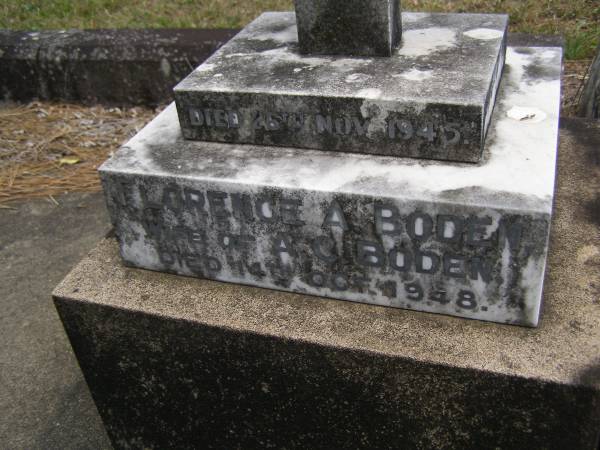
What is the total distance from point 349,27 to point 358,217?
0.57m

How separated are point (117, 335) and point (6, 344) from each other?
3.03ft

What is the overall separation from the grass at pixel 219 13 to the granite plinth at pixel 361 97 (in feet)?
6.28

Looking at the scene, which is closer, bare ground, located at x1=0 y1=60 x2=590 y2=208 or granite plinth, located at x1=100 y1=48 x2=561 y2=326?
granite plinth, located at x1=100 y1=48 x2=561 y2=326

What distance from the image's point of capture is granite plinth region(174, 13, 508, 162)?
1.64 meters

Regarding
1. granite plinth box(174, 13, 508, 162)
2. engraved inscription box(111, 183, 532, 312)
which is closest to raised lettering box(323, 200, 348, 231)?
engraved inscription box(111, 183, 532, 312)

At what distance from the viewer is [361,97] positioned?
1.66 m

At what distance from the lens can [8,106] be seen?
13.4 ft

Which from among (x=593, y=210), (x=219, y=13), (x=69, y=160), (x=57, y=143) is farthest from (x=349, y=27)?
(x=219, y=13)

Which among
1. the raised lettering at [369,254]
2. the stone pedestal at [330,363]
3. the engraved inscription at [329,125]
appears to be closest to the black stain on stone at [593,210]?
the stone pedestal at [330,363]

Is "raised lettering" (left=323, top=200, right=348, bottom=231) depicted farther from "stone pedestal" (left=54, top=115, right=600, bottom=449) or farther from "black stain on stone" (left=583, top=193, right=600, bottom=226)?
"black stain on stone" (left=583, top=193, right=600, bottom=226)

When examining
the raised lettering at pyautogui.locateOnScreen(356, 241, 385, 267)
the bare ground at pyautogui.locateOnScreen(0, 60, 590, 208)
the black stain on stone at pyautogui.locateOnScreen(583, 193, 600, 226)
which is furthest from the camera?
the bare ground at pyautogui.locateOnScreen(0, 60, 590, 208)

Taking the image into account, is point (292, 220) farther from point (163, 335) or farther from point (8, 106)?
point (8, 106)

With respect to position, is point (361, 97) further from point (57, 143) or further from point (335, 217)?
point (57, 143)

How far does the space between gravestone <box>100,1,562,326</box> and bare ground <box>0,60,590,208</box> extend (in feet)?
5.69
